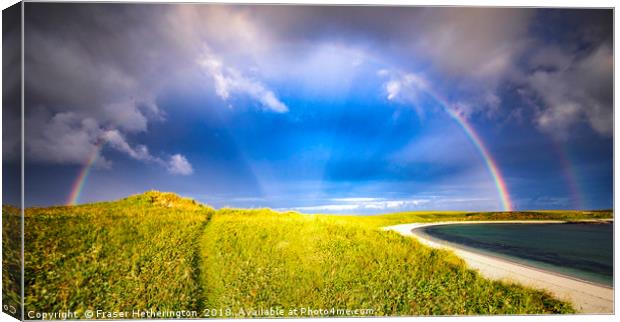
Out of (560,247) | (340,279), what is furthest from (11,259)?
(560,247)

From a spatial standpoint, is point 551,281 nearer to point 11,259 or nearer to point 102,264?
point 102,264

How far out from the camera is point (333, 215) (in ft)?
22.4

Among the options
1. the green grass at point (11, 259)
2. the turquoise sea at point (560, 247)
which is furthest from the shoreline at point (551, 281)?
the green grass at point (11, 259)

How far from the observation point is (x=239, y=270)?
19.8ft

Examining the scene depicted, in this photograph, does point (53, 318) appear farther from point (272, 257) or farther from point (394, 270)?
point (394, 270)

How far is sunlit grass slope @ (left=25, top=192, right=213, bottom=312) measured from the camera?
5469mm

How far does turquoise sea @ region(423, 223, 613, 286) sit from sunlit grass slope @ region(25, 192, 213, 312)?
6.06 m

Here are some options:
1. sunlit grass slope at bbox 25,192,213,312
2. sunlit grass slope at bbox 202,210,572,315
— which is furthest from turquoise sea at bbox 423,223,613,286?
sunlit grass slope at bbox 25,192,213,312

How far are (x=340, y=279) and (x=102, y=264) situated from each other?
13.0ft

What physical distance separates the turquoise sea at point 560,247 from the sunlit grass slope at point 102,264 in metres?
6.06

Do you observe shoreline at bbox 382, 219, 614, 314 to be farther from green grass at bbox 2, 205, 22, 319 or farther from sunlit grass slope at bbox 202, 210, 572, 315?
green grass at bbox 2, 205, 22, 319

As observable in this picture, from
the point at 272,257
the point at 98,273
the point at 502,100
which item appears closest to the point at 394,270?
the point at 272,257

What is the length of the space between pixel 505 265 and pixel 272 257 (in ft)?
14.7

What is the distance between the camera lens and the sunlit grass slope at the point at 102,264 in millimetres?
5469
